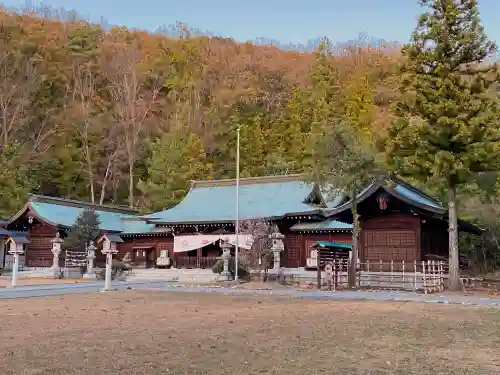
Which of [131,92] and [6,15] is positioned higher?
[6,15]

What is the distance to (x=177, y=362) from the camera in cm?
583

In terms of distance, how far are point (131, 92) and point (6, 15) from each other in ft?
46.4

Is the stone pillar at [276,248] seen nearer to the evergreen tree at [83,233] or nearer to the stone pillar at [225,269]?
the stone pillar at [225,269]

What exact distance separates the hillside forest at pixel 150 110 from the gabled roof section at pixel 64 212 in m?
3.45

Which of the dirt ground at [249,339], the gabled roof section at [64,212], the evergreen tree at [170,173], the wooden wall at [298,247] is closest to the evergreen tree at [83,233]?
the gabled roof section at [64,212]

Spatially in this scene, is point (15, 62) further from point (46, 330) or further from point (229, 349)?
point (229, 349)

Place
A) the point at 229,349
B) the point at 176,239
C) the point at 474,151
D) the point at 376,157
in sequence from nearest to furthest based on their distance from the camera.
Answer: the point at 229,349 < the point at 474,151 < the point at 376,157 < the point at 176,239

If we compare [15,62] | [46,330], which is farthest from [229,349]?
[15,62]

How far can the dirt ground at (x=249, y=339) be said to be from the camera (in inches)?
223

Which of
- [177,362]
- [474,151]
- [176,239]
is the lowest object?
[177,362]

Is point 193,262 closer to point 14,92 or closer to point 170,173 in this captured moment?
point 170,173

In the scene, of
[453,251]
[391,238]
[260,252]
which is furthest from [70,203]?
[453,251]

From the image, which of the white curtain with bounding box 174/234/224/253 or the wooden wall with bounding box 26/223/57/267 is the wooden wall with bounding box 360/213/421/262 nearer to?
the white curtain with bounding box 174/234/224/253

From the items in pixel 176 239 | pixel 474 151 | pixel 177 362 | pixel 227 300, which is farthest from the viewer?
pixel 176 239
